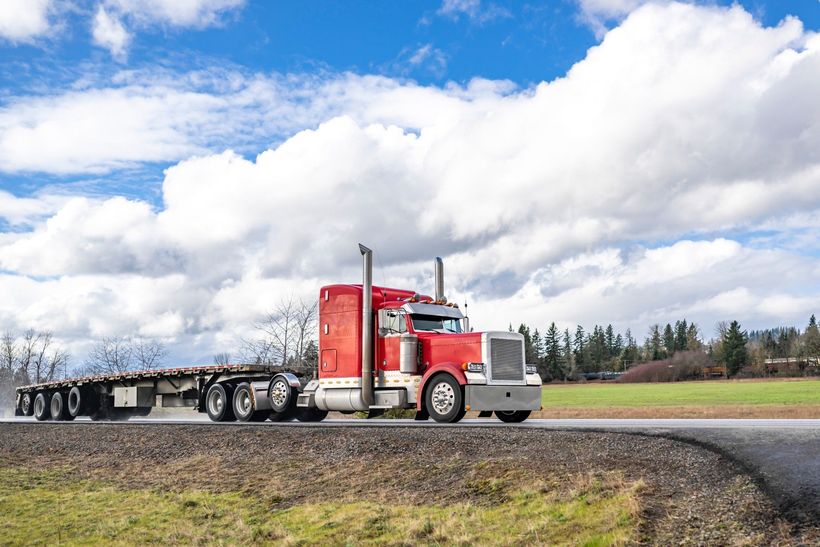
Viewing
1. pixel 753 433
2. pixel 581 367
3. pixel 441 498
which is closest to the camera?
pixel 441 498

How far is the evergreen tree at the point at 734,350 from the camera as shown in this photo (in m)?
139

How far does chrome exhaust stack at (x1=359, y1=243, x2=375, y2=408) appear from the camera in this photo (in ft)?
66.6

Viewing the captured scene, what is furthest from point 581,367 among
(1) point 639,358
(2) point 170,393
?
(2) point 170,393

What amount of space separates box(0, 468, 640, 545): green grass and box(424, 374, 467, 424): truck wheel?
6.21m

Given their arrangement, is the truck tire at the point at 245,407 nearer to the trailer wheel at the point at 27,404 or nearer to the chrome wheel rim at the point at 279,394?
the chrome wheel rim at the point at 279,394

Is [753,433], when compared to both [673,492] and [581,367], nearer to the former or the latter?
[673,492]

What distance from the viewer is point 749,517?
26.3 feet

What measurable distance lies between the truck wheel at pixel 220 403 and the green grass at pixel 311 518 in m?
8.25

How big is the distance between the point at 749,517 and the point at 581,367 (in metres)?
168

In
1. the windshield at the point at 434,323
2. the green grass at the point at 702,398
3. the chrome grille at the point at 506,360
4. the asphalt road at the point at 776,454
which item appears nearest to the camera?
the asphalt road at the point at 776,454

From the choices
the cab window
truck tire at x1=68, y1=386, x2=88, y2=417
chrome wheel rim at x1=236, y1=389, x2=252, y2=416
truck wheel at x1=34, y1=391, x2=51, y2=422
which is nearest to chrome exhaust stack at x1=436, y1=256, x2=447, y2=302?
the cab window

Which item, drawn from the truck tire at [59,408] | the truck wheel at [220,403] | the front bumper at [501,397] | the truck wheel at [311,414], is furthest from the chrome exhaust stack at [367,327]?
the truck tire at [59,408]

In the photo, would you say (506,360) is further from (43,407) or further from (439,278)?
(43,407)

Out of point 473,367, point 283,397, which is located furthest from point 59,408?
point 473,367
